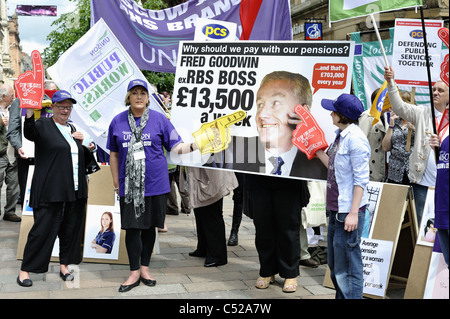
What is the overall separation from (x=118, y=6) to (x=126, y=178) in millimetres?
2561

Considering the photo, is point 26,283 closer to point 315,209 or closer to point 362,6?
point 315,209

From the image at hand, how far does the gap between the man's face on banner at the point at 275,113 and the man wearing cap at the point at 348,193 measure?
2.20 feet

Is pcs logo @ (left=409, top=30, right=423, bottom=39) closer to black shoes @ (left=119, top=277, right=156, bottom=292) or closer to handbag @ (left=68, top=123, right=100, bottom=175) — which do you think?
handbag @ (left=68, top=123, right=100, bottom=175)

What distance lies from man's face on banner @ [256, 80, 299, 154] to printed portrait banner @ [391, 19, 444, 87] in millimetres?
1595

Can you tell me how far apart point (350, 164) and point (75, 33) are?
2073 cm

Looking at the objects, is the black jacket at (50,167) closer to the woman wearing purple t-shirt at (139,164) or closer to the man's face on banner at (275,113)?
the woman wearing purple t-shirt at (139,164)

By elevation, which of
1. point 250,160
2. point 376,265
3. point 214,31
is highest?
point 214,31

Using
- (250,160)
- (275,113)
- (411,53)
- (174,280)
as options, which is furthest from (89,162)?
(411,53)

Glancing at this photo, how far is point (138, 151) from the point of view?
4551 millimetres

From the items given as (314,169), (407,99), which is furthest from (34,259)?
(407,99)

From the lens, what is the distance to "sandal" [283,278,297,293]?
471 centimetres

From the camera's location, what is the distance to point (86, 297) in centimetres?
452

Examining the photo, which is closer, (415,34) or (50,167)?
(50,167)

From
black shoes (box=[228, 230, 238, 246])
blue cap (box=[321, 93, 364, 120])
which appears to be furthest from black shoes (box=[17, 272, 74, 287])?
blue cap (box=[321, 93, 364, 120])
